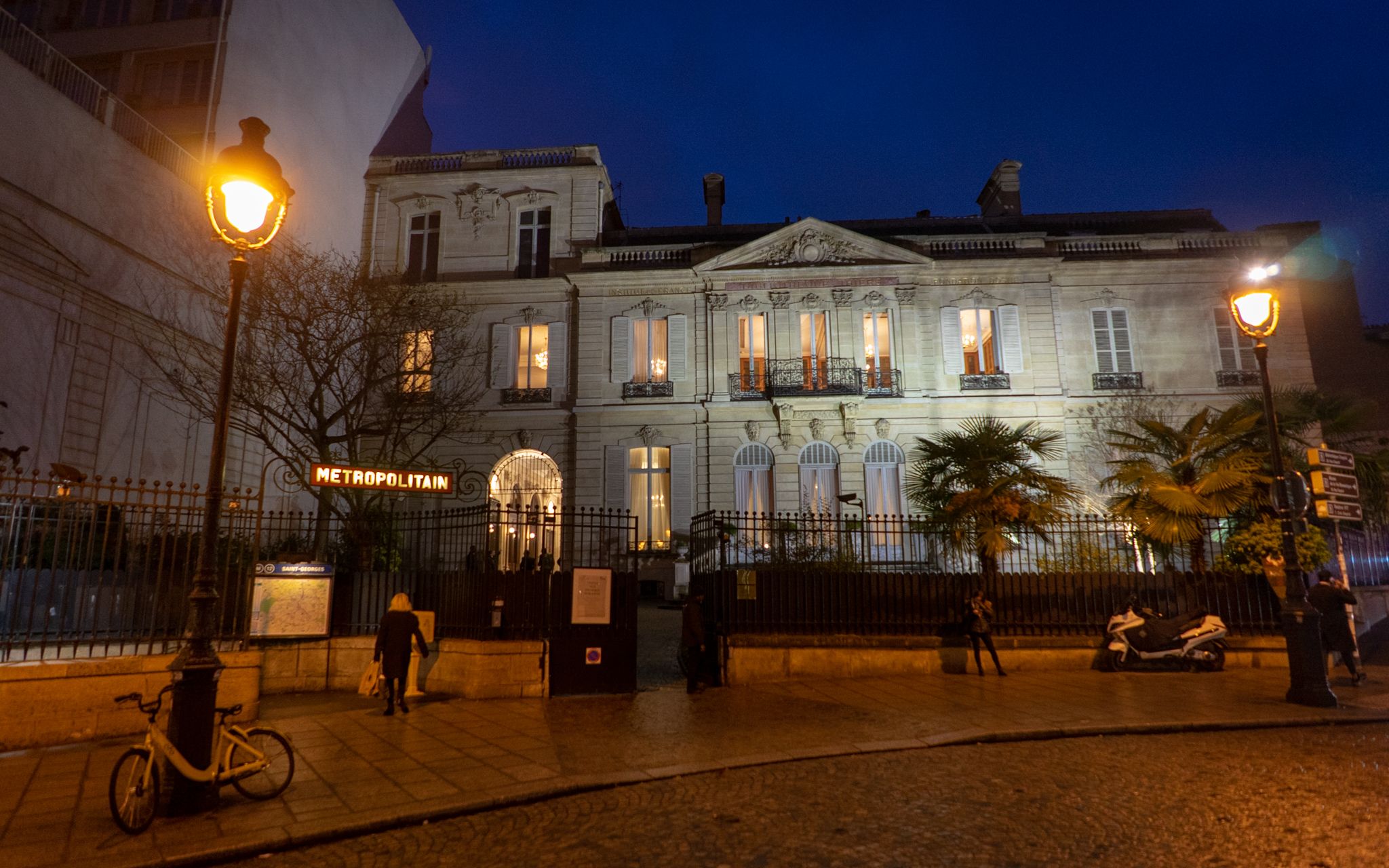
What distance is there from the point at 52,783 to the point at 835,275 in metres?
23.1

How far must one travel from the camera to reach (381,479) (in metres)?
10.8

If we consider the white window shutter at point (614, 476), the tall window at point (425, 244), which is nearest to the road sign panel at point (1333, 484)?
the white window shutter at point (614, 476)

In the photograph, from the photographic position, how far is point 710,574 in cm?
1209

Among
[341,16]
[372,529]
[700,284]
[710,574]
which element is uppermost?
[341,16]

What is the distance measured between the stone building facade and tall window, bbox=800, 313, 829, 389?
0.07 meters

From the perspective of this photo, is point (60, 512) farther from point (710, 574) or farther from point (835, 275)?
→ point (835, 275)

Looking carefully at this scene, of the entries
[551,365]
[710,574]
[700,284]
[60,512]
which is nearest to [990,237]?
[700,284]

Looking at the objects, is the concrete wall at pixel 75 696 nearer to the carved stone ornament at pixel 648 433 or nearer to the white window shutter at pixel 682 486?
the white window shutter at pixel 682 486

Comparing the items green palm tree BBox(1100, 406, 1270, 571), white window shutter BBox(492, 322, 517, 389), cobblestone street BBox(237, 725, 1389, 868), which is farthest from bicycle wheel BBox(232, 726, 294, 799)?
white window shutter BBox(492, 322, 517, 389)

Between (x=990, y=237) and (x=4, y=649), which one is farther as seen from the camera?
(x=990, y=237)

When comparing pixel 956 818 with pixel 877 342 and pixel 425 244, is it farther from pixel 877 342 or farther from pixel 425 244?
pixel 425 244

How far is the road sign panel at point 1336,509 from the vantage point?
394 inches

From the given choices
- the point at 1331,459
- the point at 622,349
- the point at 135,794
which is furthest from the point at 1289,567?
the point at 622,349

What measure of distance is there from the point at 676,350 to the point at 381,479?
15912 mm
